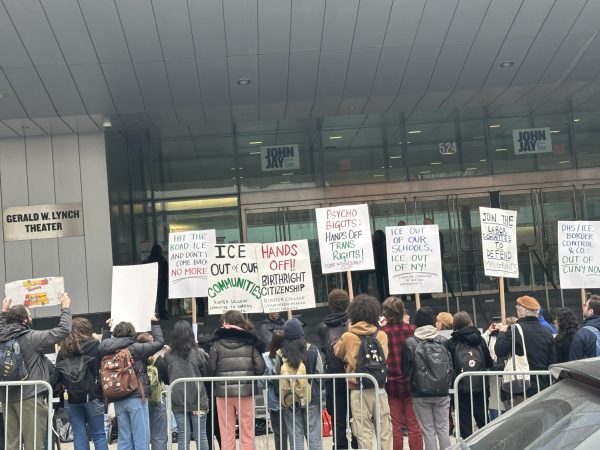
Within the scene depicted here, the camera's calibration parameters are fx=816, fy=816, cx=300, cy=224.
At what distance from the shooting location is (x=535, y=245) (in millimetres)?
20266

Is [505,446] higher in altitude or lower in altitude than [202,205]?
lower

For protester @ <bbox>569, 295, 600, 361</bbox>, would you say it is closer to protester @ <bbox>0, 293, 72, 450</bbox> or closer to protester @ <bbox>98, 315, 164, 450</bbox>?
protester @ <bbox>98, 315, 164, 450</bbox>

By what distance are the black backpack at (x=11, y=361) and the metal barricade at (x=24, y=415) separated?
0.10 meters

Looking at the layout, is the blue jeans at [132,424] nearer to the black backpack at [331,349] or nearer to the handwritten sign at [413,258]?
the black backpack at [331,349]

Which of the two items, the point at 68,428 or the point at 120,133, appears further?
the point at 120,133

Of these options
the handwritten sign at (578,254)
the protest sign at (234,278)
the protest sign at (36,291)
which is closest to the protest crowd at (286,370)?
the protest sign at (234,278)

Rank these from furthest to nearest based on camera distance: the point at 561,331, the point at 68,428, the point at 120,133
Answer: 1. the point at 120,133
2. the point at 68,428
3. the point at 561,331

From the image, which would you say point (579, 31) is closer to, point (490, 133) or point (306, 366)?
point (490, 133)

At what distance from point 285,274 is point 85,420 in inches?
124

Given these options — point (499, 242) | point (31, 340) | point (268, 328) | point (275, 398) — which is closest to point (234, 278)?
point (268, 328)

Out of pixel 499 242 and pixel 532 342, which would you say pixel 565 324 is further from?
pixel 499 242

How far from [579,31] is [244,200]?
8506mm

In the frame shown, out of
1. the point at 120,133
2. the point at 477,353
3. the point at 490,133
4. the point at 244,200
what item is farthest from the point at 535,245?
the point at 477,353

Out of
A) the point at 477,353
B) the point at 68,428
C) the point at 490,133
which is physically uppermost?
the point at 490,133
